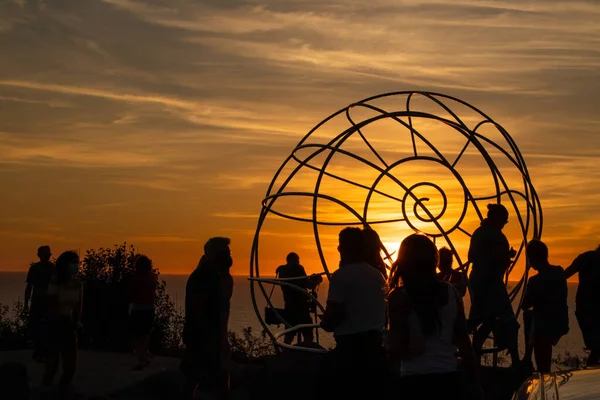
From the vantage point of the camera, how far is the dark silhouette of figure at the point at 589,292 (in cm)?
1109

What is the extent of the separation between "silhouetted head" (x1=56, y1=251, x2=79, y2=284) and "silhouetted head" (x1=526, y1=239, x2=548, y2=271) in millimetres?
4655

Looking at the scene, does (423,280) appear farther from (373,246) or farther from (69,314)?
(69,314)

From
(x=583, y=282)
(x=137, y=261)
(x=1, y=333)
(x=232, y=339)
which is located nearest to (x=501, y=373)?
(x=583, y=282)

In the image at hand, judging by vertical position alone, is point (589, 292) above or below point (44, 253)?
below

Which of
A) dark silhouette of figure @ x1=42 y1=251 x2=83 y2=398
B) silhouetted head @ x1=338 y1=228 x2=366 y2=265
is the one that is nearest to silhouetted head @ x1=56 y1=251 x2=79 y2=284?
dark silhouette of figure @ x1=42 y1=251 x2=83 y2=398

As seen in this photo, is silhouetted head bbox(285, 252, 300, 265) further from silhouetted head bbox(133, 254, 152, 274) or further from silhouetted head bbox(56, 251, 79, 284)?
silhouetted head bbox(56, 251, 79, 284)

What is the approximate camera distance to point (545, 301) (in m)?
10.4

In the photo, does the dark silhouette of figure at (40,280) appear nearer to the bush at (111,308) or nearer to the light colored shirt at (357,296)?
the bush at (111,308)

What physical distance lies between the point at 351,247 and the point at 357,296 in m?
0.33

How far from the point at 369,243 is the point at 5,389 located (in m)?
4.11

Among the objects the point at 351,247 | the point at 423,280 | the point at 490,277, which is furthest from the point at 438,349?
the point at 490,277

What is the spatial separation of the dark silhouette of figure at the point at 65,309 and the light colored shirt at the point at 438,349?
577cm

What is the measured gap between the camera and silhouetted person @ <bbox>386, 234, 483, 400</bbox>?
18.0ft

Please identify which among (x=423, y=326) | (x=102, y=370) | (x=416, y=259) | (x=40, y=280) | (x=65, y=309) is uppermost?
(x=40, y=280)
